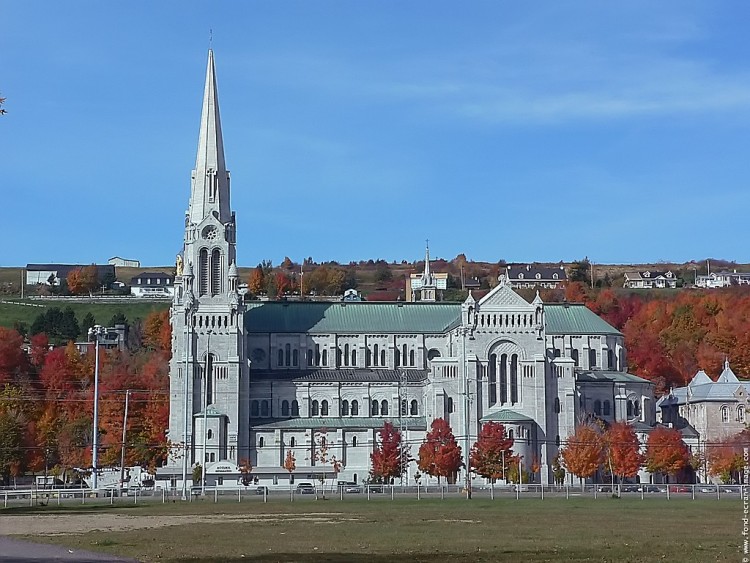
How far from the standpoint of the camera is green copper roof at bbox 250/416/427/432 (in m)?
153

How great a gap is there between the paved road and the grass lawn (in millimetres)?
1179

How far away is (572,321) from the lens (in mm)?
170375

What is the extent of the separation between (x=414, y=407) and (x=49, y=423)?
137 ft

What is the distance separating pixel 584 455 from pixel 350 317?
39.2 metres

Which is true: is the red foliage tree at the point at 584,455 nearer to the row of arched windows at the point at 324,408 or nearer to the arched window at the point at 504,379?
the arched window at the point at 504,379

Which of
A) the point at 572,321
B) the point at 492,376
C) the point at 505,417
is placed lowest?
the point at 505,417

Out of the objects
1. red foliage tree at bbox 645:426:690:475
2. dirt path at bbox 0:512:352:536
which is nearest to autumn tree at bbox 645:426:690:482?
red foliage tree at bbox 645:426:690:475

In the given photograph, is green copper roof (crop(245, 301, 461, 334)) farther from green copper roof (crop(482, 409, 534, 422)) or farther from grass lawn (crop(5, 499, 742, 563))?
grass lawn (crop(5, 499, 742, 563))

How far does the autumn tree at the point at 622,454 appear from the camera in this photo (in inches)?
5522

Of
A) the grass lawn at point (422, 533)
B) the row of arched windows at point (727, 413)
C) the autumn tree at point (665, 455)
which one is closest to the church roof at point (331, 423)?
the autumn tree at point (665, 455)

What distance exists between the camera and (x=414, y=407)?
159 metres

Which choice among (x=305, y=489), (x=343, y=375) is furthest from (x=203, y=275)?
(x=305, y=489)

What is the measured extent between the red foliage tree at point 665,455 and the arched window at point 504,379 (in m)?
15.8

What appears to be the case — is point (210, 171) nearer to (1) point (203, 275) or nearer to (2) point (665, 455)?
(1) point (203, 275)
